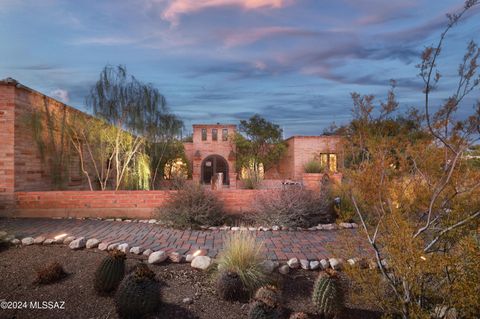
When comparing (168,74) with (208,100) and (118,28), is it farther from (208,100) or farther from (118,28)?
(208,100)

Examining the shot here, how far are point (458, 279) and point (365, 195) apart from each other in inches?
43.7

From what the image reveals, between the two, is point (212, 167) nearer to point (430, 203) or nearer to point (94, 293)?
point (94, 293)

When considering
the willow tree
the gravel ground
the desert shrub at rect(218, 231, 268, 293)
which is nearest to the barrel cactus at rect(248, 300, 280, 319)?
the gravel ground

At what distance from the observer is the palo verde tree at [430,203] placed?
2688 mm

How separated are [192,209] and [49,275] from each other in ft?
10.3

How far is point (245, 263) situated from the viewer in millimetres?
3846

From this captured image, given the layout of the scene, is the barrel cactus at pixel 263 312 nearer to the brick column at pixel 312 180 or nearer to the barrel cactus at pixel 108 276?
the barrel cactus at pixel 108 276

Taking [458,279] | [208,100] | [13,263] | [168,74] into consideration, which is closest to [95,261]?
[13,263]

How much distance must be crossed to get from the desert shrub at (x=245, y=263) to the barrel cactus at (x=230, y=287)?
0.21 ft

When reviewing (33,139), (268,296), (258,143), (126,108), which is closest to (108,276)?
(268,296)

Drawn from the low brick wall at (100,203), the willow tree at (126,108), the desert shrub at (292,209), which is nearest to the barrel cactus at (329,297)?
the desert shrub at (292,209)

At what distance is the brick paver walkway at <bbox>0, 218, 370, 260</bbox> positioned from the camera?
4816mm

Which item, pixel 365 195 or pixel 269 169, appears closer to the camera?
pixel 365 195

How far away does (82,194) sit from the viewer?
306 inches
